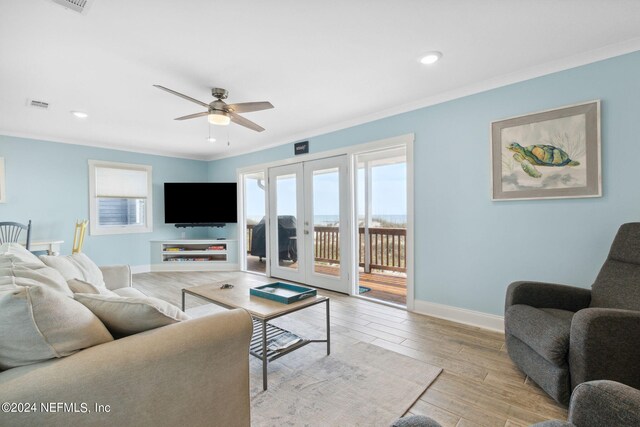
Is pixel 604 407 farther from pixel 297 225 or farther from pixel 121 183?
pixel 121 183

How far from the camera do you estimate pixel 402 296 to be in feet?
13.1

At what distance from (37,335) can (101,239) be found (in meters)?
5.12

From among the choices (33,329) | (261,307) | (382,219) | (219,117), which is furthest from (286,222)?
(33,329)

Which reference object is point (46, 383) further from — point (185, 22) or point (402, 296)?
point (402, 296)

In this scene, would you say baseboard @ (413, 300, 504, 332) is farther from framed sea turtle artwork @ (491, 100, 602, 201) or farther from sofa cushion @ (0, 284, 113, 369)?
sofa cushion @ (0, 284, 113, 369)

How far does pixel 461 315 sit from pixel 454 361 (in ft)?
2.86

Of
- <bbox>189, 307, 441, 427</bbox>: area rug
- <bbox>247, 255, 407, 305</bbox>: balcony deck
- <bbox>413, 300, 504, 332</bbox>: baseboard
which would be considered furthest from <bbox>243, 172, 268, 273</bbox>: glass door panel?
<bbox>189, 307, 441, 427</bbox>: area rug

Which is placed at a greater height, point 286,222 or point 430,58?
point 430,58

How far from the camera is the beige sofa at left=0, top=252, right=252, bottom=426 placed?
0.81 meters

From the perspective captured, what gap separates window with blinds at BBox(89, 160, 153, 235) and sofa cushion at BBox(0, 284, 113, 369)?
4.99 meters

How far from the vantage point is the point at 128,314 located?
1106 millimetres

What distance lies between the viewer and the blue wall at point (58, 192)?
4320 millimetres

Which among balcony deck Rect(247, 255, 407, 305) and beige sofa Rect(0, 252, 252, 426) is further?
balcony deck Rect(247, 255, 407, 305)

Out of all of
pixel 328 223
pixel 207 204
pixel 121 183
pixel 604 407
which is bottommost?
pixel 604 407
